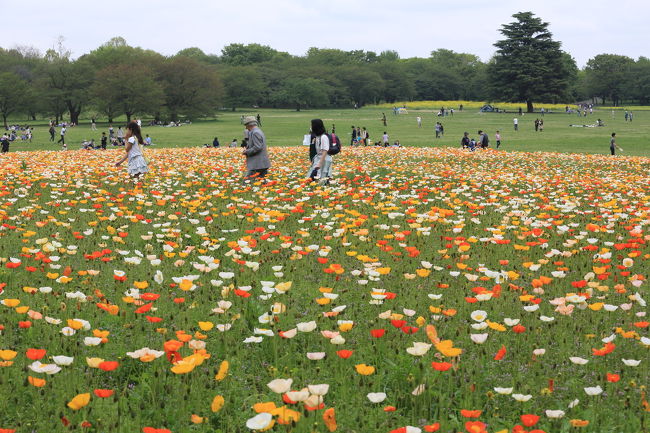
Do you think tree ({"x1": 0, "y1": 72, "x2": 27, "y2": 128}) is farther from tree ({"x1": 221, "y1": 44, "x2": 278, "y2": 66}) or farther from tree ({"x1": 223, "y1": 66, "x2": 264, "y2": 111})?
tree ({"x1": 221, "y1": 44, "x2": 278, "y2": 66})

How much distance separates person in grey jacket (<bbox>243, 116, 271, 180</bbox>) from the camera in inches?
489

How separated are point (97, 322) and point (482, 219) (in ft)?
19.6

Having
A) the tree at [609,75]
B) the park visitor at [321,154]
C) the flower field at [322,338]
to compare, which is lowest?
the flower field at [322,338]

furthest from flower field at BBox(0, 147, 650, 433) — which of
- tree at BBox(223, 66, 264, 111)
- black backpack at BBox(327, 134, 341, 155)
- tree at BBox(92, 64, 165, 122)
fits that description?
tree at BBox(223, 66, 264, 111)

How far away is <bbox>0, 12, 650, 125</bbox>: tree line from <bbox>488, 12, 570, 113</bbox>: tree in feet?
0.48

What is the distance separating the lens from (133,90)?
73688mm

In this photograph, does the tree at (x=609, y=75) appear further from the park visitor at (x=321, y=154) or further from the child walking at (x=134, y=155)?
the child walking at (x=134, y=155)

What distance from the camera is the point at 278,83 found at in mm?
121938

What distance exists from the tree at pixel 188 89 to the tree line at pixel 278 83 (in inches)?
5.6

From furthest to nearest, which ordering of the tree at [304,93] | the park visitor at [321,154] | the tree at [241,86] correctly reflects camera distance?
1. the tree at [304,93]
2. the tree at [241,86]
3. the park visitor at [321,154]

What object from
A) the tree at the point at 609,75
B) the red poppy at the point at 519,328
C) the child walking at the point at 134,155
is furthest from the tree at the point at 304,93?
the red poppy at the point at 519,328

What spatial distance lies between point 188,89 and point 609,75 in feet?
291

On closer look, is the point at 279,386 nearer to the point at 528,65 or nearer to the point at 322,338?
the point at 322,338

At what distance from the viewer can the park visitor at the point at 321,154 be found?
475 inches
